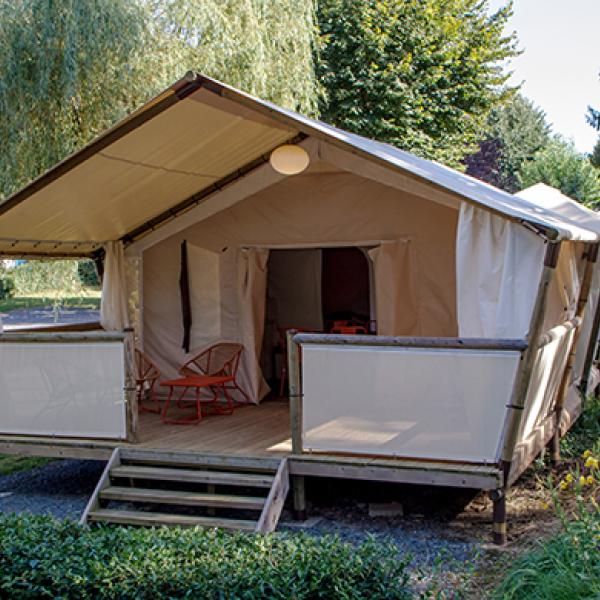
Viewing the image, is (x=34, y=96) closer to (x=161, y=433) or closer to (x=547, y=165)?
(x=161, y=433)

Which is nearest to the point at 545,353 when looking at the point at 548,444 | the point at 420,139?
the point at 548,444

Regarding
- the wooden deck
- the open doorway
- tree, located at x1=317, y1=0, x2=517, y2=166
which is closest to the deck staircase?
the wooden deck

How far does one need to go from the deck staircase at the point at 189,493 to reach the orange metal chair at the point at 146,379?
1.57 meters

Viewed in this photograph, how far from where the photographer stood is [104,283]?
776cm

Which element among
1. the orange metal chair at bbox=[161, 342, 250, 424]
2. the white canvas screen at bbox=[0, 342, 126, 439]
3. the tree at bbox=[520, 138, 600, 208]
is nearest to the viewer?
the white canvas screen at bbox=[0, 342, 126, 439]

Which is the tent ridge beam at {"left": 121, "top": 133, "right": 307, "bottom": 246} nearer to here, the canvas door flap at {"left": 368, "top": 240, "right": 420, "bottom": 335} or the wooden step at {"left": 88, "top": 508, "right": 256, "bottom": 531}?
the canvas door flap at {"left": 368, "top": 240, "right": 420, "bottom": 335}

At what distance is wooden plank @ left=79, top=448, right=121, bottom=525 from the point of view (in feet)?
17.5

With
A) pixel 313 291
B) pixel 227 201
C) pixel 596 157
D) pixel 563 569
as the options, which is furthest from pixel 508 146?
pixel 563 569

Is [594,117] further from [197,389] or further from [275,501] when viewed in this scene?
[275,501]

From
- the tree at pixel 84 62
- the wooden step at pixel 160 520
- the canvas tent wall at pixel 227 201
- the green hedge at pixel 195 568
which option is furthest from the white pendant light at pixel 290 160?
the tree at pixel 84 62

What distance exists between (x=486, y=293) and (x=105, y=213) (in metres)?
3.62

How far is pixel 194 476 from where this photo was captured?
17.9ft

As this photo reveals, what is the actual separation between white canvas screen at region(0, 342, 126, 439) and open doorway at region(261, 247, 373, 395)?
327cm

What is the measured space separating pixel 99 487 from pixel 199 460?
2.33 ft
